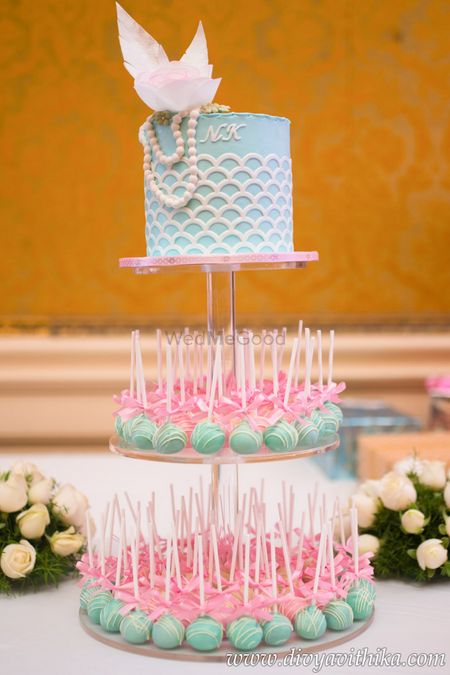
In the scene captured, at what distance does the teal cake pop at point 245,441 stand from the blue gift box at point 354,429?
80 centimetres

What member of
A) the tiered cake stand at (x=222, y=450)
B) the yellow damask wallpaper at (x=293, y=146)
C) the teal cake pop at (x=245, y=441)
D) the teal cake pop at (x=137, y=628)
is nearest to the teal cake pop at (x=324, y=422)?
the tiered cake stand at (x=222, y=450)

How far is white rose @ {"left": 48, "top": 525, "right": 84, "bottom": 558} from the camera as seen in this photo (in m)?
1.34

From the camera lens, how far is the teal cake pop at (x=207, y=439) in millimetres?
1064

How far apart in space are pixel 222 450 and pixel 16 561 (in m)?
0.43

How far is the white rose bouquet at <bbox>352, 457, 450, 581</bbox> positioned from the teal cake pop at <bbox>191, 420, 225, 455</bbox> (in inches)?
16.4

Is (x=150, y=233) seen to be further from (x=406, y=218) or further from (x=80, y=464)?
(x=406, y=218)

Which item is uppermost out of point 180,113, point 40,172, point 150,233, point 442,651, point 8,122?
point 8,122

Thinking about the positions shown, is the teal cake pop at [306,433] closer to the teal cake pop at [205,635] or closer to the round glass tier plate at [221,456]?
the round glass tier plate at [221,456]

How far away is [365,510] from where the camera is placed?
139cm

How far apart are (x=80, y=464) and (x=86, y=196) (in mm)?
1162

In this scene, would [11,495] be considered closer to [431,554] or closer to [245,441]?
[245,441]

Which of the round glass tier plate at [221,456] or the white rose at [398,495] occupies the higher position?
the round glass tier plate at [221,456]

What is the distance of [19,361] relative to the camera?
2984mm

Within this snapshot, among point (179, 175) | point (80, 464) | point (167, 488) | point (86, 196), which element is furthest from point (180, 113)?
point (86, 196)
